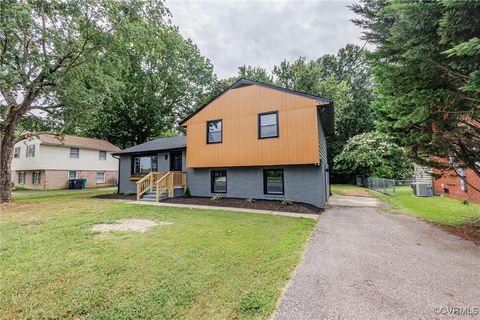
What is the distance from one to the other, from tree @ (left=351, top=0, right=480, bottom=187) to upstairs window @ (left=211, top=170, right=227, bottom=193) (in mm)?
8461

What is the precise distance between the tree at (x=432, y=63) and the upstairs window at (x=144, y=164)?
13.4m

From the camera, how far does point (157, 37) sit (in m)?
13.1

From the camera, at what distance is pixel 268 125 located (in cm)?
1033

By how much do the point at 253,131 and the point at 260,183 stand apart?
270 centimetres

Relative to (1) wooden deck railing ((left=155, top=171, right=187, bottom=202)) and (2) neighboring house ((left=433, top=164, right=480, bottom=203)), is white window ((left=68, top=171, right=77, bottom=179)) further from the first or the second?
(2) neighboring house ((left=433, top=164, right=480, bottom=203))

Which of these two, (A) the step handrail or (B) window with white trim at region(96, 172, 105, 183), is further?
(B) window with white trim at region(96, 172, 105, 183)

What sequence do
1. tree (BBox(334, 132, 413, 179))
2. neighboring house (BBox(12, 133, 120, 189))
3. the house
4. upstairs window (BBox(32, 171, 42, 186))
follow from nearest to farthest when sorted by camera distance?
the house < tree (BBox(334, 132, 413, 179)) < neighboring house (BBox(12, 133, 120, 189)) < upstairs window (BBox(32, 171, 42, 186))

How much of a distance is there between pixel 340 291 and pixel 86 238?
5.70 metres

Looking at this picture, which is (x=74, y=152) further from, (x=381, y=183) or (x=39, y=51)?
(x=381, y=183)

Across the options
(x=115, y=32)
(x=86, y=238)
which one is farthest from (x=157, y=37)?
(x=86, y=238)

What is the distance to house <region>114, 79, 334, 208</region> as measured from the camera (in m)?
9.49

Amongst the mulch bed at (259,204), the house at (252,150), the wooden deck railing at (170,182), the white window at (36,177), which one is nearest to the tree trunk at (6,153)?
the house at (252,150)

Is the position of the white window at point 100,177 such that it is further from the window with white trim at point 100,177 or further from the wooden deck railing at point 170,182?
the wooden deck railing at point 170,182

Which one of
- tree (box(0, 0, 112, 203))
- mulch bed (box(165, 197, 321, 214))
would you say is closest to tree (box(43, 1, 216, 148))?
tree (box(0, 0, 112, 203))
